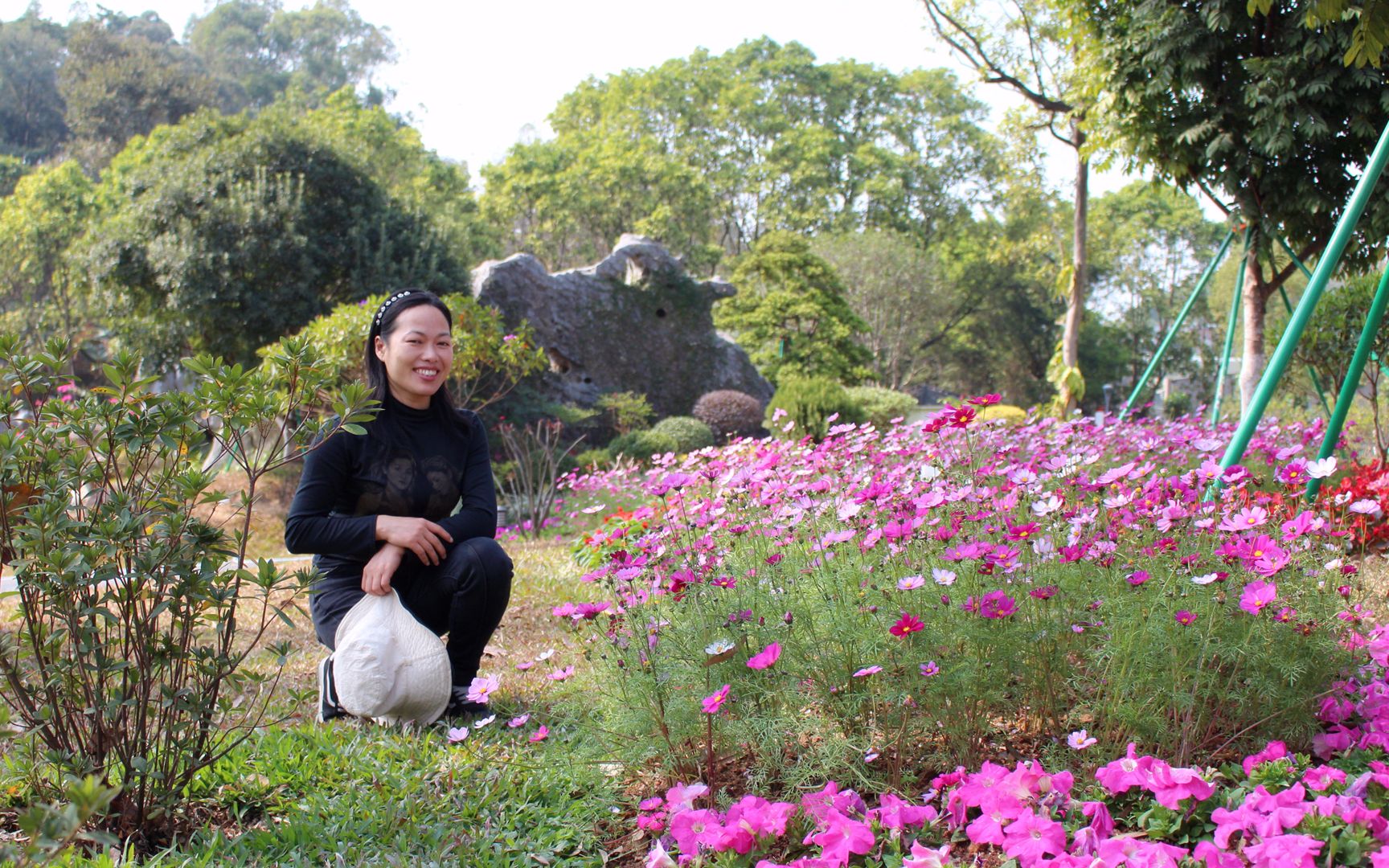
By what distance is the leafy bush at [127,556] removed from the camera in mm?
1580

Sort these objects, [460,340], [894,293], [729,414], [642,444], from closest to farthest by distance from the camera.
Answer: [460,340] < [642,444] < [729,414] < [894,293]

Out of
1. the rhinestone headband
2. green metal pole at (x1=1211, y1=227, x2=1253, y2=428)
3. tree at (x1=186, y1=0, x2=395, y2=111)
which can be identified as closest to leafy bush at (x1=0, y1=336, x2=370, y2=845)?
the rhinestone headband

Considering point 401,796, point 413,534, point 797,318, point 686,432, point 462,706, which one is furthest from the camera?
point 797,318

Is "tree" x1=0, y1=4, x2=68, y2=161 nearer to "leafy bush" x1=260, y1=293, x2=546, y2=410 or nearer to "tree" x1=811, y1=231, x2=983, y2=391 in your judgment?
"tree" x1=811, y1=231, x2=983, y2=391

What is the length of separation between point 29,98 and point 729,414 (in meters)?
36.1

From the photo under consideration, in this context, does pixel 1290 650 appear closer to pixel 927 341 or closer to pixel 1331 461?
pixel 1331 461

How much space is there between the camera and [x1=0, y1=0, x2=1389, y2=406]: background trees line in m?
6.11

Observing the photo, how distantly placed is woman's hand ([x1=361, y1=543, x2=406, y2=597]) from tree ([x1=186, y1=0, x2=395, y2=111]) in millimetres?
50362

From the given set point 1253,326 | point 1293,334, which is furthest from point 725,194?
point 1293,334

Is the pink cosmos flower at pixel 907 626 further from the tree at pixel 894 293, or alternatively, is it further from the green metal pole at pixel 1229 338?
the tree at pixel 894 293

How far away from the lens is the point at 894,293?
2516 cm

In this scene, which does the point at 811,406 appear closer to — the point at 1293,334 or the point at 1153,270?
the point at 1293,334

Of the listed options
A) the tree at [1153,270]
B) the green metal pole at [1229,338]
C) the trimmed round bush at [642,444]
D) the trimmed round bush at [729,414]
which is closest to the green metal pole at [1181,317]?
the green metal pole at [1229,338]

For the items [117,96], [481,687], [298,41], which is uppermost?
[298,41]
